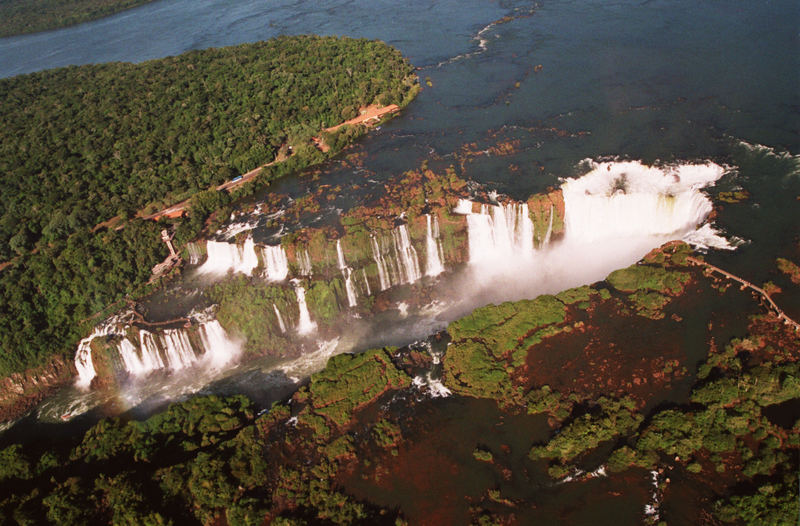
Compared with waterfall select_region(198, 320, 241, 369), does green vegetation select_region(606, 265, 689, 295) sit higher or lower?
higher

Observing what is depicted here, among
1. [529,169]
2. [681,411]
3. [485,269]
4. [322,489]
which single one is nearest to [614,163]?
[529,169]

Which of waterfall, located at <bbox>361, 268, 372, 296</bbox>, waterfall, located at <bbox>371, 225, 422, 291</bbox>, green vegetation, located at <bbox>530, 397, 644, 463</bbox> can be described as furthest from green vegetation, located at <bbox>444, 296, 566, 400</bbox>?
waterfall, located at <bbox>361, 268, 372, 296</bbox>

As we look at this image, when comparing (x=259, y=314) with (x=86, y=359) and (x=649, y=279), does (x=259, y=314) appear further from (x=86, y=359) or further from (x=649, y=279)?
(x=649, y=279)

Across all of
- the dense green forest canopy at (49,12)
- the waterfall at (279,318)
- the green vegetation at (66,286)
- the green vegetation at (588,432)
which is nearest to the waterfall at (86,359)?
the green vegetation at (66,286)

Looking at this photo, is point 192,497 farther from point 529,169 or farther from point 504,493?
point 529,169

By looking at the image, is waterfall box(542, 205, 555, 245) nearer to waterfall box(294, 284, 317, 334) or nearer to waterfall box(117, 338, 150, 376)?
waterfall box(294, 284, 317, 334)

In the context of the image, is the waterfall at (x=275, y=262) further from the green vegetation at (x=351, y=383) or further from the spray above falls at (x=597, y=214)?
the spray above falls at (x=597, y=214)
